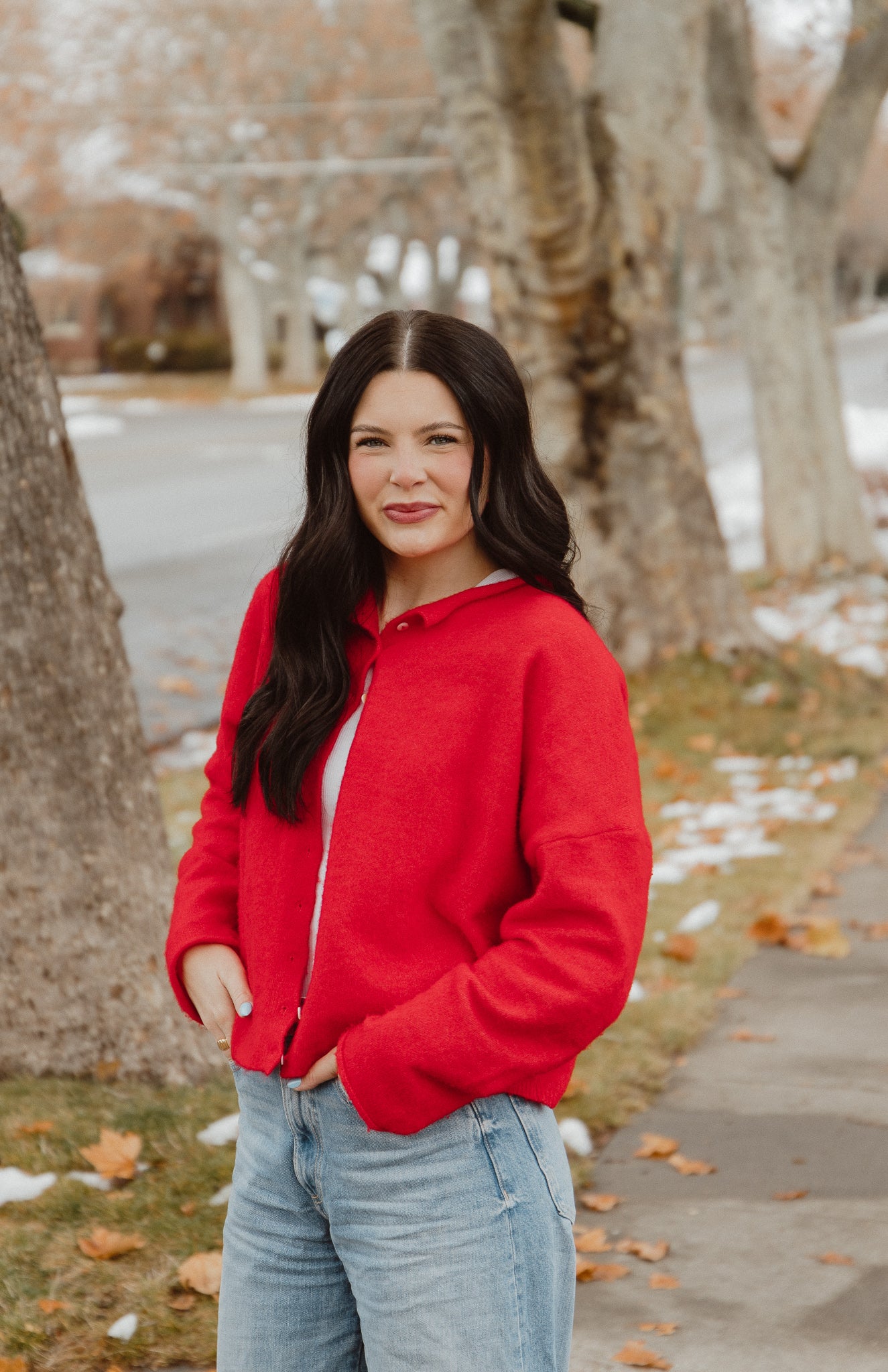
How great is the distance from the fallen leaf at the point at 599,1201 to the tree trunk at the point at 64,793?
39.2 inches

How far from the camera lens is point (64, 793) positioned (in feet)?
11.7

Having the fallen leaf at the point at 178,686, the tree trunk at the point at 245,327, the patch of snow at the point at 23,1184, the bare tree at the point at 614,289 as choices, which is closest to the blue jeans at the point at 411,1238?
the patch of snow at the point at 23,1184

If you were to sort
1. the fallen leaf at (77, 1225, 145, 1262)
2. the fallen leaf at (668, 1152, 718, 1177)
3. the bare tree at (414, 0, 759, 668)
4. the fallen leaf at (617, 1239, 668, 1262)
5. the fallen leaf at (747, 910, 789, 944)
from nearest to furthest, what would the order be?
the fallen leaf at (77, 1225, 145, 1262) → the fallen leaf at (617, 1239, 668, 1262) → the fallen leaf at (668, 1152, 718, 1177) → the fallen leaf at (747, 910, 789, 944) → the bare tree at (414, 0, 759, 668)

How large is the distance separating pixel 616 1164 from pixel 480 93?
18.0 ft

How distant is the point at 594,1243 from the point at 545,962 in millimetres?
1811

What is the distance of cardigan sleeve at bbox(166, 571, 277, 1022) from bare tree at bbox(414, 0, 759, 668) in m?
5.17

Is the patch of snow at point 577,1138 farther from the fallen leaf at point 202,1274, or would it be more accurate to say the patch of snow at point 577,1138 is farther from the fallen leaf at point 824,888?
the fallen leaf at point 824,888

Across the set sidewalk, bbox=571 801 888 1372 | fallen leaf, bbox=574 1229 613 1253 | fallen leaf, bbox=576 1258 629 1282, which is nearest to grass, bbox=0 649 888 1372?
sidewalk, bbox=571 801 888 1372

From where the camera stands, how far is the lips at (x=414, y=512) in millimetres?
1916

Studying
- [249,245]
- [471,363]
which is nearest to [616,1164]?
[471,363]

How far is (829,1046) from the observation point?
4.28m

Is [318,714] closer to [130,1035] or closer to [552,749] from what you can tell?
[552,749]

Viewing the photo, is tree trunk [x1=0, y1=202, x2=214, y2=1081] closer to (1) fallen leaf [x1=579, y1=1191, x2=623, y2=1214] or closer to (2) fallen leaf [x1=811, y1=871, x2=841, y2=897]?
(1) fallen leaf [x1=579, y1=1191, x2=623, y2=1214]

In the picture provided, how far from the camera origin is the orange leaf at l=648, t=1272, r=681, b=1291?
310 cm
